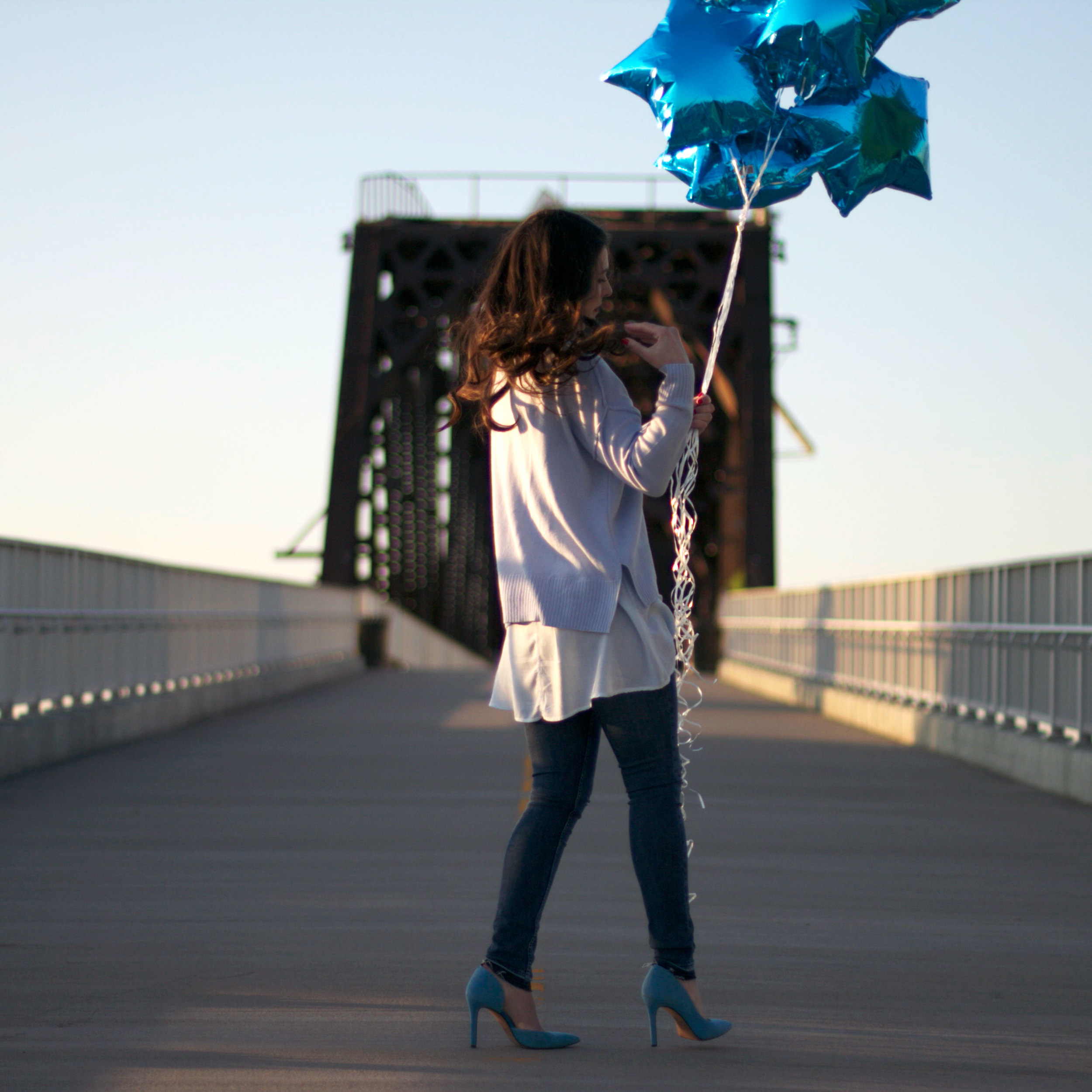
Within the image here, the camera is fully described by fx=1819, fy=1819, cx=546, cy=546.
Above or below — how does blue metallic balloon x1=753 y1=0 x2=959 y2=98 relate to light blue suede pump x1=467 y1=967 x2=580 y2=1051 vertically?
above

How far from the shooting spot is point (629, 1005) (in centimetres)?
477

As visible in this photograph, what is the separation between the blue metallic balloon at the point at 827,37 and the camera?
451 cm

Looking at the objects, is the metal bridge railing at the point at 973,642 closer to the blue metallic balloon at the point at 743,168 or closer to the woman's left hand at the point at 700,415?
the blue metallic balloon at the point at 743,168

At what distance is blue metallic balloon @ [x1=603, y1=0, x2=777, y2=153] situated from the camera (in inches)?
186

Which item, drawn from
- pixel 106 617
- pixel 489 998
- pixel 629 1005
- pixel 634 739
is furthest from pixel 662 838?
pixel 106 617

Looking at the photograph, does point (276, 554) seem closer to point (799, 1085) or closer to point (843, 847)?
point (843, 847)

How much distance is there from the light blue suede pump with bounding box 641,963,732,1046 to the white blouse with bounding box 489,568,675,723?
62 centimetres

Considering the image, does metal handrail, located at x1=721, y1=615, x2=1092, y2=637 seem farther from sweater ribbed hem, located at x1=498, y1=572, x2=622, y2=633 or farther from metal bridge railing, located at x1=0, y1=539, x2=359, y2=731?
sweater ribbed hem, located at x1=498, y1=572, x2=622, y2=633

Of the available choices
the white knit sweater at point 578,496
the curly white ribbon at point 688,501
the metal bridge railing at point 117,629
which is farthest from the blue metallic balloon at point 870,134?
the metal bridge railing at point 117,629

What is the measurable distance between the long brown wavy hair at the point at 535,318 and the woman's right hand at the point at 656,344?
48mm

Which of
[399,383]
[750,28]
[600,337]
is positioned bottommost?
[600,337]

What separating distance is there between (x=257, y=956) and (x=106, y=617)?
9.01m

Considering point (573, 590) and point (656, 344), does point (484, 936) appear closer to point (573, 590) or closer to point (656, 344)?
point (573, 590)

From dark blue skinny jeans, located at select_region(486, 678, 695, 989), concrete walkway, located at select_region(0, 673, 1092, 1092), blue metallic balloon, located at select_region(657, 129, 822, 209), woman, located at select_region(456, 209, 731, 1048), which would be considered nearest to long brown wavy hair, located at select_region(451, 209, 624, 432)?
woman, located at select_region(456, 209, 731, 1048)
